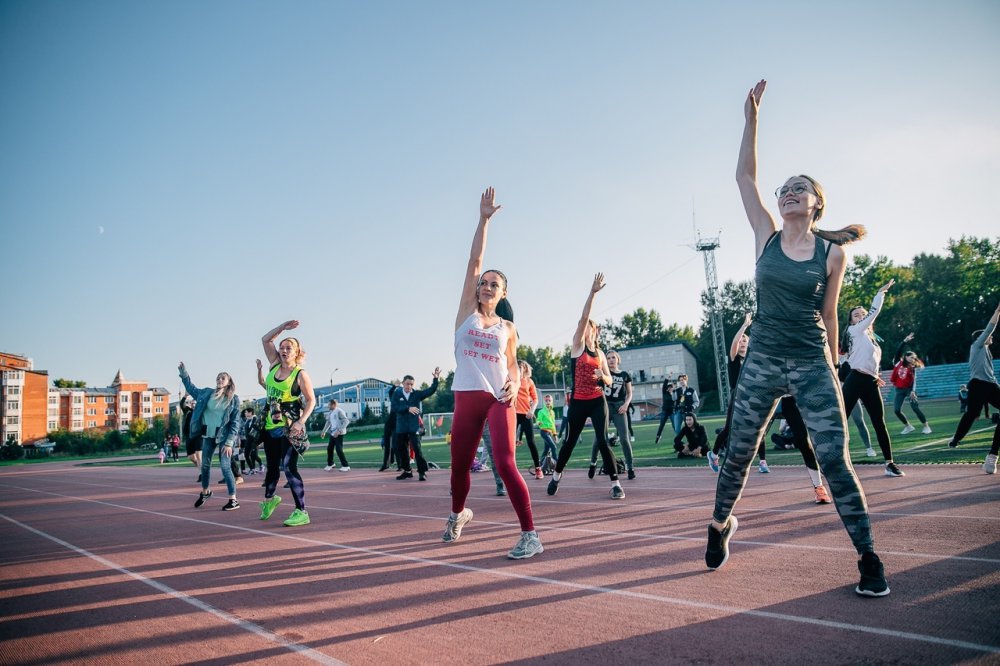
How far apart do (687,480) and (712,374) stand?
83566 millimetres

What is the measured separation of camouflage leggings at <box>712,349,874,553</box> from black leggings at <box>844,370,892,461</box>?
491 cm

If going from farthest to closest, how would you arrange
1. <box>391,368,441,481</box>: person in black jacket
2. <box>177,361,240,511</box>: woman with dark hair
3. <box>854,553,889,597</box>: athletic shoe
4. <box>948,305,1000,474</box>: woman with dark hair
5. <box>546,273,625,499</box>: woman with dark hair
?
<box>391,368,441,481</box>: person in black jacket < <box>177,361,240,511</box>: woman with dark hair < <box>948,305,1000,474</box>: woman with dark hair < <box>546,273,625,499</box>: woman with dark hair < <box>854,553,889,597</box>: athletic shoe

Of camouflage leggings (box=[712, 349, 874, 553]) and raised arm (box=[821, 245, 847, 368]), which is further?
raised arm (box=[821, 245, 847, 368])

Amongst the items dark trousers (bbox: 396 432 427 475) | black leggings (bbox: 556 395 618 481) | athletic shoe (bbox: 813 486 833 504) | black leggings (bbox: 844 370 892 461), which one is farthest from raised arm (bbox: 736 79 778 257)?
dark trousers (bbox: 396 432 427 475)

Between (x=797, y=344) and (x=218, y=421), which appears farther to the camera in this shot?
(x=218, y=421)

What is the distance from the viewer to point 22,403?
338ft

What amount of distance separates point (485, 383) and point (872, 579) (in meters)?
2.90

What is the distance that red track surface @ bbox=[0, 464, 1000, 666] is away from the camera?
9.71ft

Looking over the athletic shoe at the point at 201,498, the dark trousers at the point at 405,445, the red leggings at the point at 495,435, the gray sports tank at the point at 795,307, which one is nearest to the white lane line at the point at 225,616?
the red leggings at the point at 495,435

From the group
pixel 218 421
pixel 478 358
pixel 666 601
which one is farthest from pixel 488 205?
pixel 218 421

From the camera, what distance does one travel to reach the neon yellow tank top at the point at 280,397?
751 centimetres

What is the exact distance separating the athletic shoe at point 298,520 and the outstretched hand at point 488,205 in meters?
4.81

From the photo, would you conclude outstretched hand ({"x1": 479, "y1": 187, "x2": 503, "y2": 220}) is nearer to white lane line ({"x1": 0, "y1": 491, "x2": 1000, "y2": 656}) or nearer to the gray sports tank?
the gray sports tank

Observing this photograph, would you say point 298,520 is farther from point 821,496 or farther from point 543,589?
point 821,496
